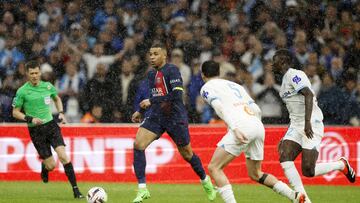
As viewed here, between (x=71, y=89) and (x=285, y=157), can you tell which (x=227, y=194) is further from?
(x=71, y=89)

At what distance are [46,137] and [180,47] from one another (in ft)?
17.1

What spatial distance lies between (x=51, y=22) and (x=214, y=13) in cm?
361

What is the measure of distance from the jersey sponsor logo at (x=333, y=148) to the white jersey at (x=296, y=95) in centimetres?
480

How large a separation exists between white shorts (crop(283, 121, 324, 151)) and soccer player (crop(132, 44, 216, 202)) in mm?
1899

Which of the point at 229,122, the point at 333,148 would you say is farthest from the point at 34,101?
the point at 333,148

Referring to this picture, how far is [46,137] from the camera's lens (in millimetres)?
14789

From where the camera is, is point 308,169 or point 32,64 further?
point 32,64

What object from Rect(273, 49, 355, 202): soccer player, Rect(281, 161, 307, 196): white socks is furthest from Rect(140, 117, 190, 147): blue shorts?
Rect(281, 161, 307, 196): white socks

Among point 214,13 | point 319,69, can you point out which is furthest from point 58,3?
point 319,69

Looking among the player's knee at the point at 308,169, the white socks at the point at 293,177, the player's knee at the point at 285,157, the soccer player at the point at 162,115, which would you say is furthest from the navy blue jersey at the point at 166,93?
the player's knee at the point at 308,169

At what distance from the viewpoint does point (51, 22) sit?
20781 mm

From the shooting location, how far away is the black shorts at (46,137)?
14703 millimetres

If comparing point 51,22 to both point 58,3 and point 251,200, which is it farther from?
point 251,200

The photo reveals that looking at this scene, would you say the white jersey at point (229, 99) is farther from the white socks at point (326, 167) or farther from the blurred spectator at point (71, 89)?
the blurred spectator at point (71, 89)
